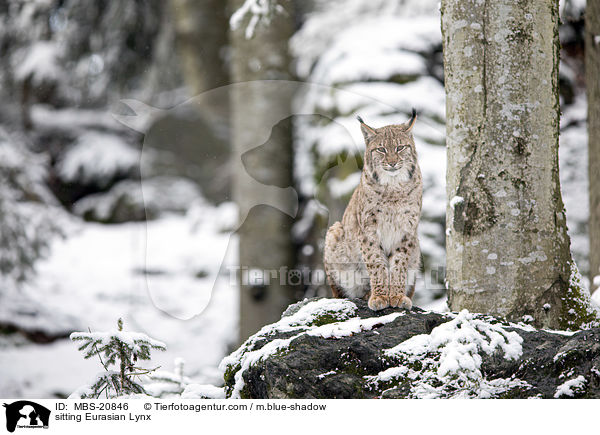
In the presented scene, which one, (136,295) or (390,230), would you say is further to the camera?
(136,295)

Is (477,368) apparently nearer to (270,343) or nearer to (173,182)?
(270,343)

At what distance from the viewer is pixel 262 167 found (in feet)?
17.7

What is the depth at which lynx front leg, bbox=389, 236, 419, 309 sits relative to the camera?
2645 mm

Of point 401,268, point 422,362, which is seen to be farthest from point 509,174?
point 422,362

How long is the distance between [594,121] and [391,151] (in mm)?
1914

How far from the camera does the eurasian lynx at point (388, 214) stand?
254 cm

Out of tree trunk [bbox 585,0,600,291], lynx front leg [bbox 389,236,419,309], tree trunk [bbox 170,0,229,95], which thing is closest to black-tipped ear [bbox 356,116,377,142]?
lynx front leg [bbox 389,236,419,309]

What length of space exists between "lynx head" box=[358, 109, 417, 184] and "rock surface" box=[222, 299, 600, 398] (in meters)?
0.65

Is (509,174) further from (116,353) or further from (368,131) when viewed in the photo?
(116,353)

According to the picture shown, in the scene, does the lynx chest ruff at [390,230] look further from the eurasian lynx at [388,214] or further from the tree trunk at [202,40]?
the tree trunk at [202,40]

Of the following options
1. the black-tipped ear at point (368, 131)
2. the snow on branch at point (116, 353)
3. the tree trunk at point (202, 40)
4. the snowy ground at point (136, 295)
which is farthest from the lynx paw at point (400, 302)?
the tree trunk at point (202, 40)

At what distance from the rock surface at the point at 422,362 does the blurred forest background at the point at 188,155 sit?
2.07m
